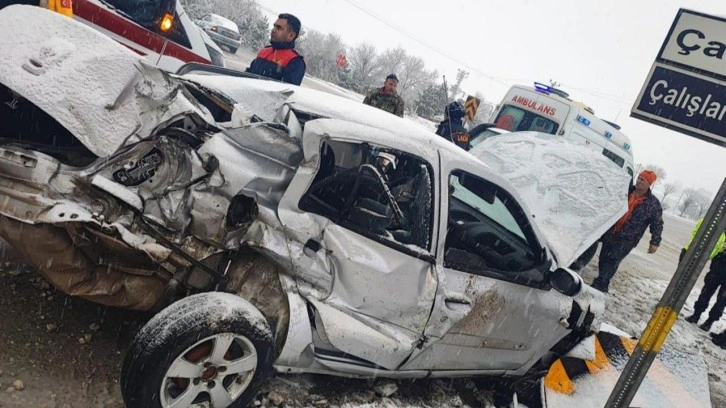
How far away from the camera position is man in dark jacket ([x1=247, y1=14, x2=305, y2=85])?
5031 mm

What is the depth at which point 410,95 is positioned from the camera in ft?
131

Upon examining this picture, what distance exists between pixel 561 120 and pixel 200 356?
891cm

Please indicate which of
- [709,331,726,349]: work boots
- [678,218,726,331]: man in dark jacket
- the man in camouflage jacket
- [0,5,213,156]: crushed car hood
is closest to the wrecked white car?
[0,5,213,156]: crushed car hood

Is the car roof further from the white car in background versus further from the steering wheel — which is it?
the white car in background

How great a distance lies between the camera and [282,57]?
200 inches

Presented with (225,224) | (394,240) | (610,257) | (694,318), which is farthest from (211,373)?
(694,318)

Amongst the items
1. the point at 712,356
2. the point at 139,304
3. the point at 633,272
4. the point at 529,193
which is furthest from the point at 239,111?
the point at 633,272

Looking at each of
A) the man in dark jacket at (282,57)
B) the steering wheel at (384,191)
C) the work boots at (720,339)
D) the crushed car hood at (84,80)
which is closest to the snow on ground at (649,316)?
the work boots at (720,339)

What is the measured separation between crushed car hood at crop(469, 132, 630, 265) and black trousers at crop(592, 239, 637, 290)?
254 cm

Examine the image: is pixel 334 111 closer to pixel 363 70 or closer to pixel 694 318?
pixel 694 318

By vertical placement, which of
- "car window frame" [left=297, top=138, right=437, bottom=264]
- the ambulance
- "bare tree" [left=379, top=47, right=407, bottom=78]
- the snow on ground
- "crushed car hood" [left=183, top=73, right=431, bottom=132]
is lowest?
the snow on ground

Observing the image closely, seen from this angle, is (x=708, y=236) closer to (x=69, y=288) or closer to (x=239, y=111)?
(x=239, y=111)

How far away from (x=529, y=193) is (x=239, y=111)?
2596 mm

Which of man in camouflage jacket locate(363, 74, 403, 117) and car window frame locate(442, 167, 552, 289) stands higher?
man in camouflage jacket locate(363, 74, 403, 117)
